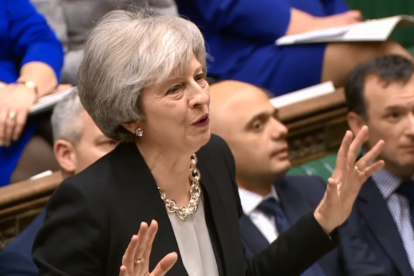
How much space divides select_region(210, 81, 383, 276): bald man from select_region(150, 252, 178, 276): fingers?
2.55ft

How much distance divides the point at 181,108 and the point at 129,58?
0.11m

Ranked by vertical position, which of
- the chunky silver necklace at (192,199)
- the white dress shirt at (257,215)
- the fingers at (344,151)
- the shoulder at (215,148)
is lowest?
the white dress shirt at (257,215)

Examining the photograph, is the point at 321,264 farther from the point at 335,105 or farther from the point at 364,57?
the point at 364,57

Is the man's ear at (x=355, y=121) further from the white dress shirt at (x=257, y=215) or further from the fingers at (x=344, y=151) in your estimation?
the fingers at (x=344, y=151)

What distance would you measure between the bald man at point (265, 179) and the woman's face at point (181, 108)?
0.70 meters

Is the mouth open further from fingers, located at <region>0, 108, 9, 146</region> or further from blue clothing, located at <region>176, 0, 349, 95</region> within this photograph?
blue clothing, located at <region>176, 0, 349, 95</region>

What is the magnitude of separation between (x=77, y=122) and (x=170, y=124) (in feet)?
2.70

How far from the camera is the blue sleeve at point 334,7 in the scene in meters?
2.86

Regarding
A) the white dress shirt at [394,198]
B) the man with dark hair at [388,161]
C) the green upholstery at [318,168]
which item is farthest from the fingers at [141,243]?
the green upholstery at [318,168]

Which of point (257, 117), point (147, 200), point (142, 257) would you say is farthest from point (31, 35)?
point (142, 257)

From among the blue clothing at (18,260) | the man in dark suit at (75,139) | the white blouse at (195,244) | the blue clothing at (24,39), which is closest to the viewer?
the white blouse at (195,244)

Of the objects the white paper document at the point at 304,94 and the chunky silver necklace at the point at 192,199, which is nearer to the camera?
the chunky silver necklace at the point at 192,199

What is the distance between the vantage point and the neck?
127 cm

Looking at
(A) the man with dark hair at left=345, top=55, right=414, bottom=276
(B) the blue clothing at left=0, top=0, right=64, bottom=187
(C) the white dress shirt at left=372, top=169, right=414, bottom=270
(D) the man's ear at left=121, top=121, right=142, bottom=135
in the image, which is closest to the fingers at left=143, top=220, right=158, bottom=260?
(D) the man's ear at left=121, top=121, right=142, bottom=135
